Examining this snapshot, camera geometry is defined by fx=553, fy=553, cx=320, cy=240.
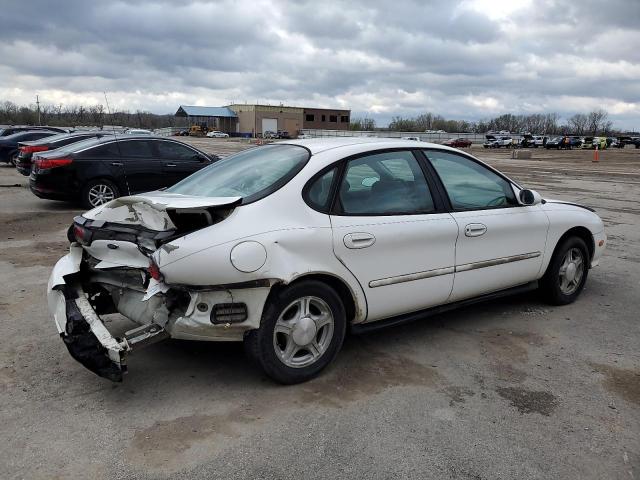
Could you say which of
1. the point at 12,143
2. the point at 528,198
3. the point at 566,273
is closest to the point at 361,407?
the point at 528,198

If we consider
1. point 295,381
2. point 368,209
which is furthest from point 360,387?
→ point 368,209

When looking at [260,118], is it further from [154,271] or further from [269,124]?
[154,271]

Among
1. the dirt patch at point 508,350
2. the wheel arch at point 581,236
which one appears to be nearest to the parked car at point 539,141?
the wheel arch at point 581,236

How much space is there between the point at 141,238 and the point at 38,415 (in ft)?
3.93

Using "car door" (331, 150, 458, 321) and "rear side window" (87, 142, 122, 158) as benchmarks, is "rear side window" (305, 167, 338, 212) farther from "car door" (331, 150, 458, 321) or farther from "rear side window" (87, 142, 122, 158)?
"rear side window" (87, 142, 122, 158)

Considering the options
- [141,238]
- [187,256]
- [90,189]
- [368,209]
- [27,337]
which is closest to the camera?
[187,256]

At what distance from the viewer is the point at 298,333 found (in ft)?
11.7

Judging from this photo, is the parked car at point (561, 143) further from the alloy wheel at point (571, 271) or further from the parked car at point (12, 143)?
the alloy wheel at point (571, 271)

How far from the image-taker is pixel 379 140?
4.52 meters

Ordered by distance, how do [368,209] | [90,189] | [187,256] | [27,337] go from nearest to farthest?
[187,256]
[368,209]
[27,337]
[90,189]

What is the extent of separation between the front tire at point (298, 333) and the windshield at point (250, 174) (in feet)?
2.28

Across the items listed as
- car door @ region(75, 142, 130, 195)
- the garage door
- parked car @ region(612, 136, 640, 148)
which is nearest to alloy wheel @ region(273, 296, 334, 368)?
car door @ region(75, 142, 130, 195)

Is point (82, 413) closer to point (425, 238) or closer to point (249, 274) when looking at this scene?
point (249, 274)

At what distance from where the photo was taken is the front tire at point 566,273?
17.1 ft
